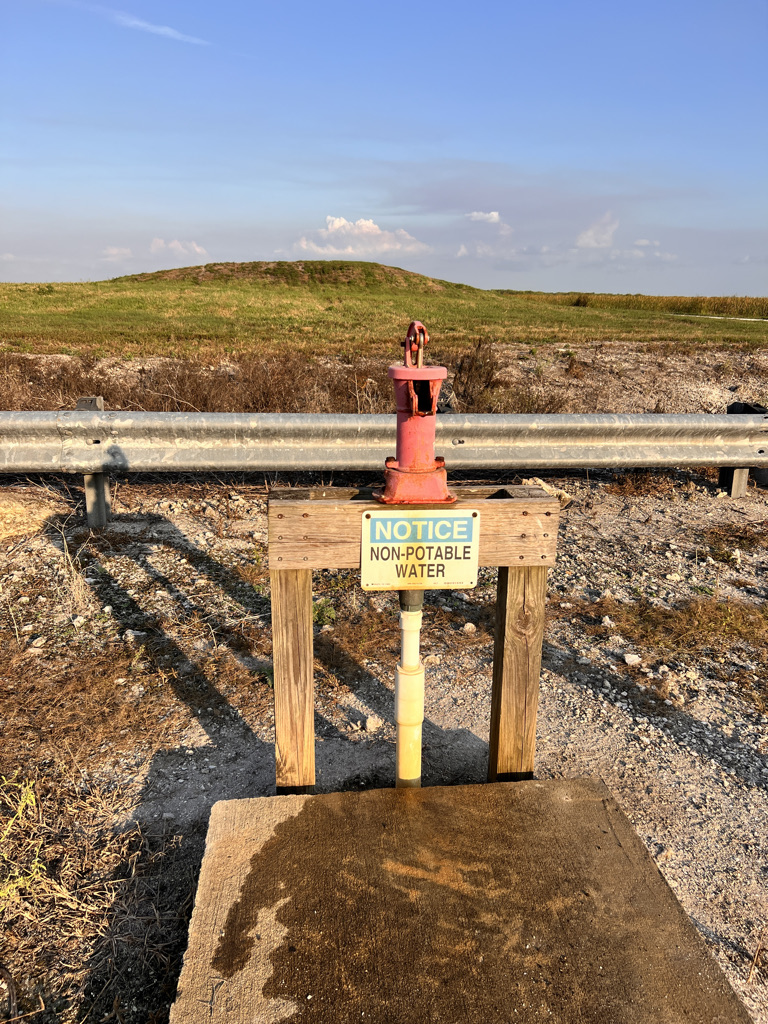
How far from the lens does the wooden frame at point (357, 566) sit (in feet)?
7.45

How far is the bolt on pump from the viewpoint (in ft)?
6.89

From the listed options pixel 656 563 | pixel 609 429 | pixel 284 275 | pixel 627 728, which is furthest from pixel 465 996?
pixel 284 275

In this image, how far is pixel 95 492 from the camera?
4.89 m

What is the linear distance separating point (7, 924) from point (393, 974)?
1236 mm

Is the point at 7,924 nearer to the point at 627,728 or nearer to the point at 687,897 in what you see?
the point at 687,897

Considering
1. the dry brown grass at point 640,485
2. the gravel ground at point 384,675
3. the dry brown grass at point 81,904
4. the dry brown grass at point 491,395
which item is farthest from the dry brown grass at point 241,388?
the dry brown grass at point 81,904

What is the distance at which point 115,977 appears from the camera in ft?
6.57

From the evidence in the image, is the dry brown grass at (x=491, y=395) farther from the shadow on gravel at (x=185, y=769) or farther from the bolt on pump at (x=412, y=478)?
the bolt on pump at (x=412, y=478)

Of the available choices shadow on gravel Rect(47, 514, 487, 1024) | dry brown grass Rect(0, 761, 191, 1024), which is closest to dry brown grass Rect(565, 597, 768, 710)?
shadow on gravel Rect(47, 514, 487, 1024)

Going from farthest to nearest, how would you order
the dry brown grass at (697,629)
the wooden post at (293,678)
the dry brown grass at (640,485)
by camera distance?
the dry brown grass at (640,485), the dry brown grass at (697,629), the wooden post at (293,678)

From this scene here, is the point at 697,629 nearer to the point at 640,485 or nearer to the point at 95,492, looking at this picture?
the point at 640,485

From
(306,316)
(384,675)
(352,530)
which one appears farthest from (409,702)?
(306,316)

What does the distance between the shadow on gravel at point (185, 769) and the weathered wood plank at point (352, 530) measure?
1073 mm

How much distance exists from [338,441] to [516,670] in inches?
106
